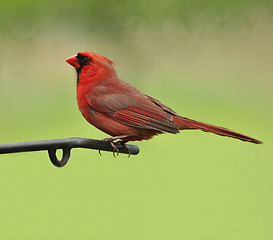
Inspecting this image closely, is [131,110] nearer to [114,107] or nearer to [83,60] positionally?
[114,107]

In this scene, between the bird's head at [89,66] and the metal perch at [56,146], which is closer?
the metal perch at [56,146]

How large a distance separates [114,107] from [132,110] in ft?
0.17

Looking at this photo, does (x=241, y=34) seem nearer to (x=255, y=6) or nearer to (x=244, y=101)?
(x=255, y=6)

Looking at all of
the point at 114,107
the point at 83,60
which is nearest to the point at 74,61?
the point at 83,60

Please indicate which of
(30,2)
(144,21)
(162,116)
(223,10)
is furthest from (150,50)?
(162,116)

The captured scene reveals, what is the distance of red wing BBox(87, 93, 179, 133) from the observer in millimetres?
1953

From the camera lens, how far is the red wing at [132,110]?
1953 mm

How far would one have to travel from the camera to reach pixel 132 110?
1998mm

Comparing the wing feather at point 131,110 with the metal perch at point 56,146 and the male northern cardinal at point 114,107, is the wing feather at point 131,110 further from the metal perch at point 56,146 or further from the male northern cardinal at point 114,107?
the metal perch at point 56,146

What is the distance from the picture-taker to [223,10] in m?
4.29

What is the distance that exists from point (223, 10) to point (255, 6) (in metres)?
0.19

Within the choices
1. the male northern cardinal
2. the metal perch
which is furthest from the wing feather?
the metal perch

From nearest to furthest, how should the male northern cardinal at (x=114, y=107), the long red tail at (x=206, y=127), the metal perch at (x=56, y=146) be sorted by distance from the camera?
the metal perch at (x=56, y=146)
the long red tail at (x=206, y=127)
the male northern cardinal at (x=114, y=107)

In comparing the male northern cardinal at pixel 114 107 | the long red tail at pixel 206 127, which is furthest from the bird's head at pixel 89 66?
the long red tail at pixel 206 127
